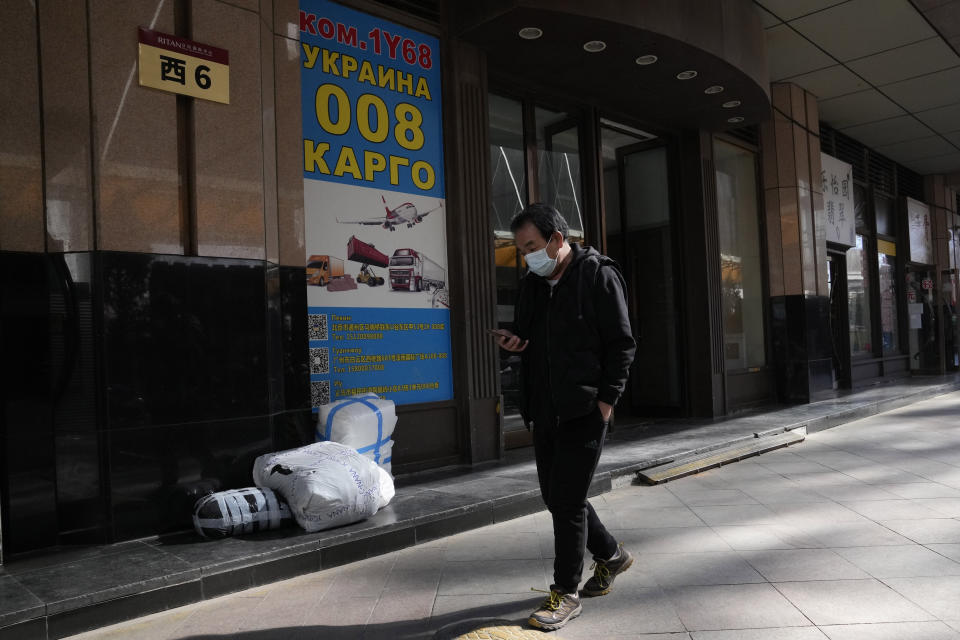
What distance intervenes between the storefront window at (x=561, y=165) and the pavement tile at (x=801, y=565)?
459 centimetres

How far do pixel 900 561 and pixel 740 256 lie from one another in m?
7.29

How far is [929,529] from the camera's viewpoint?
414cm

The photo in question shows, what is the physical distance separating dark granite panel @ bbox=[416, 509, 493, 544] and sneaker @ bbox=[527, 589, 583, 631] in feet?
4.74

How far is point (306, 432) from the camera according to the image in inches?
188

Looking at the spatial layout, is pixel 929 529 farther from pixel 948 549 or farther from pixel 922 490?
pixel 922 490

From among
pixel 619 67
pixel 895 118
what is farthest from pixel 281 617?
pixel 895 118

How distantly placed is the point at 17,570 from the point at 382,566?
1813 millimetres

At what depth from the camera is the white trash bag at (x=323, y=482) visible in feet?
13.0

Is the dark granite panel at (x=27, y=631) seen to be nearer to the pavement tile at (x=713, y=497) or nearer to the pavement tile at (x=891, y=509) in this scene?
the pavement tile at (x=713, y=497)

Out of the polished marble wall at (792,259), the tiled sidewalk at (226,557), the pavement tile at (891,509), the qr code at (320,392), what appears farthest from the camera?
the polished marble wall at (792,259)

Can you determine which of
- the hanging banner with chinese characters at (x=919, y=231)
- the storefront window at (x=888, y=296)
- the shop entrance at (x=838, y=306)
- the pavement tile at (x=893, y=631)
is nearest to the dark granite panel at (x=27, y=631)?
the pavement tile at (x=893, y=631)

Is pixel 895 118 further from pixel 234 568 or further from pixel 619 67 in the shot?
pixel 234 568

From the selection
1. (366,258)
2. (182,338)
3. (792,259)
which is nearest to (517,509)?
(366,258)

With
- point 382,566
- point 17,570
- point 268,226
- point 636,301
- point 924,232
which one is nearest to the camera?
point 17,570
